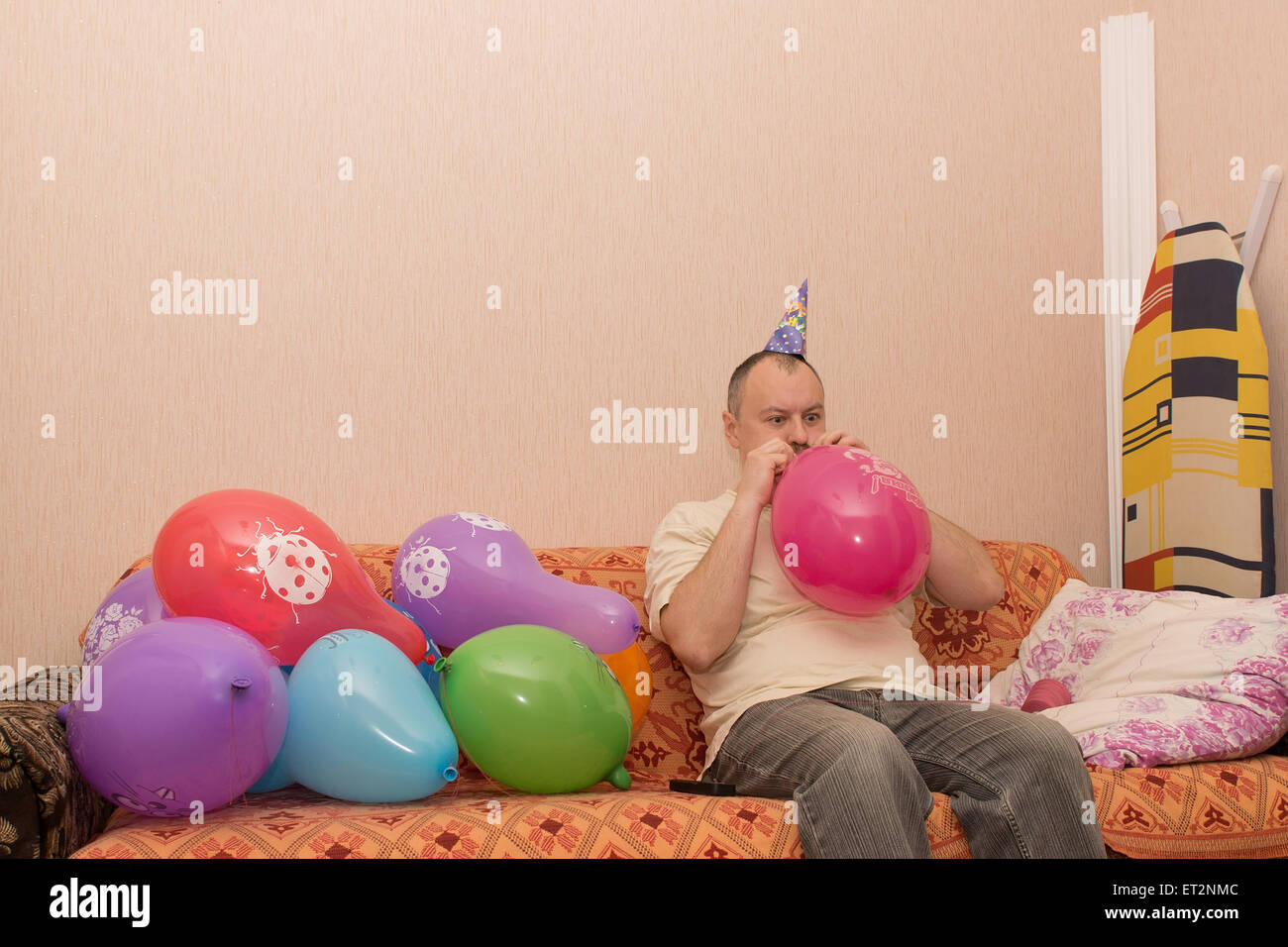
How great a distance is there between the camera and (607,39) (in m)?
2.59

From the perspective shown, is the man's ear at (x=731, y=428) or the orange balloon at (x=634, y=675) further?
the man's ear at (x=731, y=428)

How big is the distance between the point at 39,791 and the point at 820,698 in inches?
47.7

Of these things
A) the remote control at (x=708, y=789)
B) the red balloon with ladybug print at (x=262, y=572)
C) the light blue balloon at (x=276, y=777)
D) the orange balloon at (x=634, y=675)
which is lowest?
the remote control at (x=708, y=789)

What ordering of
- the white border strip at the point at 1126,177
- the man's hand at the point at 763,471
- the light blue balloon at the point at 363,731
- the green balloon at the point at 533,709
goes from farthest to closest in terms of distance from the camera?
the white border strip at the point at 1126,177, the man's hand at the point at 763,471, the green balloon at the point at 533,709, the light blue balloon at the point at 363,731

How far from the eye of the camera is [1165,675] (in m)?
1.90

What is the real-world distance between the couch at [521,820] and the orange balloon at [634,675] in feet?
0.47

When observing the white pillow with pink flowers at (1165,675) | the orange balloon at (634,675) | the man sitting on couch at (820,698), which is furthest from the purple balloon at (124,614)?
the white pillow with pink flowers at (1165,675)

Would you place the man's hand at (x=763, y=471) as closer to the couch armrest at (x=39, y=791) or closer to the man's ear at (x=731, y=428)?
the man's ear at (x=731, y=428)

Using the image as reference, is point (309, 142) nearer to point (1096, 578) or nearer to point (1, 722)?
point (1, 722)

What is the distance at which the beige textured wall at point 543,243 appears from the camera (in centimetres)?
243

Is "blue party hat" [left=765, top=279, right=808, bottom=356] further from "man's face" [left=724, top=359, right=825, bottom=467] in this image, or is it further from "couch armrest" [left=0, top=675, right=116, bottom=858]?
"couch armrest" [left=0, top=675, right=116, bottom=858]

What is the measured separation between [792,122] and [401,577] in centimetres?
153

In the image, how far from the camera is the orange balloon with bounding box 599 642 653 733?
1.93 metres

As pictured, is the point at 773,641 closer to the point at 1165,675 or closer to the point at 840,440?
the point at 840,440
